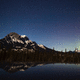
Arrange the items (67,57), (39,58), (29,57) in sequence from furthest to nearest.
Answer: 1. (29,57)
2. (39,58)
3. (67,57)

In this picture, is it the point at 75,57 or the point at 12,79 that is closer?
the point at 12,79

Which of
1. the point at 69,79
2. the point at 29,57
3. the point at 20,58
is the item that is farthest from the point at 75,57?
the point at 69,79

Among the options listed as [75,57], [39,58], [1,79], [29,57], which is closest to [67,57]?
[75,57]

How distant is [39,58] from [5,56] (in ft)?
78.4

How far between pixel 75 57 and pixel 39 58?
25413mm

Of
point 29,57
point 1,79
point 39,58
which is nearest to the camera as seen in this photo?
point 1,79

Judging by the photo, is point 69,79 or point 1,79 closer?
point 1,79

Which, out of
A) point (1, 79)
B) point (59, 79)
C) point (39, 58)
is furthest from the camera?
point (39, 58)

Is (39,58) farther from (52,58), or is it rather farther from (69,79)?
(69,79)

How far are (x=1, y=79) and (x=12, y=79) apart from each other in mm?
1473

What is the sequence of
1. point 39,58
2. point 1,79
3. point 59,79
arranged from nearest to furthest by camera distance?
point 1,79
point 59,79
point 39,58

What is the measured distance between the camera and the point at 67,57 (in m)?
66.4

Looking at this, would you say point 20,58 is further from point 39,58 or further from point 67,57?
point 67,57

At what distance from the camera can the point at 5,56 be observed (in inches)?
2648
